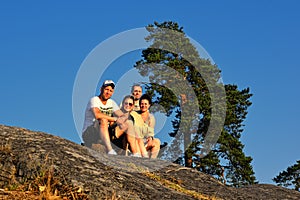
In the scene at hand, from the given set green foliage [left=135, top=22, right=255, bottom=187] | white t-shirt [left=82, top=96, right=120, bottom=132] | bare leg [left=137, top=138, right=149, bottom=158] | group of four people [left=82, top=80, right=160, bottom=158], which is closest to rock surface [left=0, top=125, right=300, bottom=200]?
group of four people [left=82, top=80, right=160, bottom=158]

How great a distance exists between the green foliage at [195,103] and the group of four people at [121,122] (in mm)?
13681

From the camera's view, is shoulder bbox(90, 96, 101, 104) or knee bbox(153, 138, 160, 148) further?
knee bbox(153, 138, 160, 148)

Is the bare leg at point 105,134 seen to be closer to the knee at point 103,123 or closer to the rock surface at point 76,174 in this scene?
the knee at point 103,123

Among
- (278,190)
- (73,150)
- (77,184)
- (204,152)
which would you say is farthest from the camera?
(204,152)

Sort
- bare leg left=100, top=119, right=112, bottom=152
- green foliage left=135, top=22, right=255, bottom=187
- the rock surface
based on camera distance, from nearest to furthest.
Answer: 1. the rock surface
2. bare leg left=100, top=119, right=112, bottom=152
3. green foliage left=135, top=22, right=255, bottom=187

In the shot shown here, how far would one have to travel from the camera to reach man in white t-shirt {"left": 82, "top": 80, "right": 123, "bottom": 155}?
885cm

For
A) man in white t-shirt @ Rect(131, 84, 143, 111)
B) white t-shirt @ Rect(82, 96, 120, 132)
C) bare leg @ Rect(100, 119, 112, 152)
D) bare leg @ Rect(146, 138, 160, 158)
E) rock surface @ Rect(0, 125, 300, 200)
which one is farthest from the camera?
man in white t-shirt @ Rect(131, 84, 143, 111)

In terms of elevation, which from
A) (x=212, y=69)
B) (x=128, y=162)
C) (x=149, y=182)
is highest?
(x=212, y=69)

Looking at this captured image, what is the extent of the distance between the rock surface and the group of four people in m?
0.62

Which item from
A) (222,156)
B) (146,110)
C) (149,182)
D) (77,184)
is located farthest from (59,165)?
(222,156)

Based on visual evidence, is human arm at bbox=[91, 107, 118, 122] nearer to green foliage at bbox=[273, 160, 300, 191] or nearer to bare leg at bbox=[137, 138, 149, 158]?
bare leg at bbox=[137, 138, 149, 158]

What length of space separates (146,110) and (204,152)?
50.8 feet

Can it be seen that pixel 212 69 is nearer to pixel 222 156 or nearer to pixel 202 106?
pixel 202 106

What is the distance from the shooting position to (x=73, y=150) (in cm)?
710
